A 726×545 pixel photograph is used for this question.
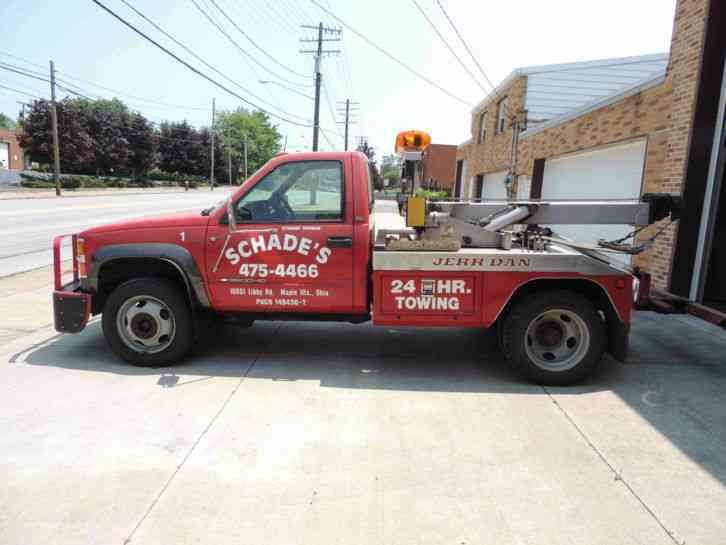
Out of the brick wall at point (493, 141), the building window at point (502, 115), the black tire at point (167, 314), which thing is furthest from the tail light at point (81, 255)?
the building window at point (502, 115)

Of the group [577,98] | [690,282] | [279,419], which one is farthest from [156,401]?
[577,98]

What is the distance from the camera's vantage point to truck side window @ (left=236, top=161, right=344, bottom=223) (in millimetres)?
4523

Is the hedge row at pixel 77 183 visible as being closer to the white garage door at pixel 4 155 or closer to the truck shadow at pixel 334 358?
the white garage door at pixel 4 155

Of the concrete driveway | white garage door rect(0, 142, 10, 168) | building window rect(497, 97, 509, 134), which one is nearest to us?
the concrete driveway

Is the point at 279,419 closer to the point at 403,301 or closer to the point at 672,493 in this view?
the point at 403,301

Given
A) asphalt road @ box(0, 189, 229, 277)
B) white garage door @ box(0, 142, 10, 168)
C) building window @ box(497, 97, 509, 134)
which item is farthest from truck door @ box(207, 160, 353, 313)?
white garage door @ box(0, 142, 10, 168)

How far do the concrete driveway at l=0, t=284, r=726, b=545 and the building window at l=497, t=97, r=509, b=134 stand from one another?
16.0 meters

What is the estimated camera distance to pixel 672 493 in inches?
115

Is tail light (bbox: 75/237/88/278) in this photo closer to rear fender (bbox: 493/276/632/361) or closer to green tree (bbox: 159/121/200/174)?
rear fender (bbox: 493/276/632/361)

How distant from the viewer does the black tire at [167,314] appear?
15.3ft

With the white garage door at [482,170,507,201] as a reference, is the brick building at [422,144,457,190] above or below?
above

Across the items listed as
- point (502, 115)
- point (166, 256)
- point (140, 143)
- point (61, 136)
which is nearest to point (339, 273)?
point (166, 256)

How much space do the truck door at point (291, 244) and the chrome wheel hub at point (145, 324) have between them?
0.57m

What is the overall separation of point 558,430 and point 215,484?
2.39 meters
